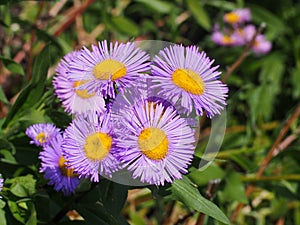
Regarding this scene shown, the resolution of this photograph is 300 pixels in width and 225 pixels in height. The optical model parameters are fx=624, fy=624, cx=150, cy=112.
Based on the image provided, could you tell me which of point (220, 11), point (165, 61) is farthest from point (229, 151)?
point (165, 61)

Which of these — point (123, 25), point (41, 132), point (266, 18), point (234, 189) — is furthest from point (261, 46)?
point (41, 132)

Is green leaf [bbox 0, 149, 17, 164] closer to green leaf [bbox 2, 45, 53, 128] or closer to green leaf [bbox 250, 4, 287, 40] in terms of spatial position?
green leaf [bbox 2, 45, 53, 128]

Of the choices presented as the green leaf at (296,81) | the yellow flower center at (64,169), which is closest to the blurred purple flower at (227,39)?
the green leaf at (296,81)

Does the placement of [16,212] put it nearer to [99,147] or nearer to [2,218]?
[2,218]

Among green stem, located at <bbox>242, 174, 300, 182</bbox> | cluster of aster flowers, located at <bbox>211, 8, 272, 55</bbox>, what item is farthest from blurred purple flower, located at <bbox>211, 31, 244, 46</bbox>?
green stem, located at <bbox>242, 174, 300, 182</bbox>

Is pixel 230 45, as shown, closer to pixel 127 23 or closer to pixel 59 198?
pixel 127 23
